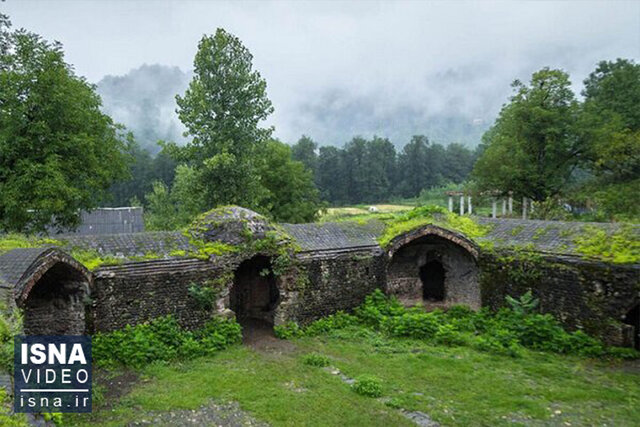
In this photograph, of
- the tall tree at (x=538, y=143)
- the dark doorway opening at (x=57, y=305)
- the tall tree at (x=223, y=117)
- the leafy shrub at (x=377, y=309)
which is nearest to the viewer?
the dark doorway opening at (x=57, y=305)

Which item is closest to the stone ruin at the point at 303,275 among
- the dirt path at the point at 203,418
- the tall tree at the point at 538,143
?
the dirt path at the point at 203,418

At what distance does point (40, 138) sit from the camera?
18438mm

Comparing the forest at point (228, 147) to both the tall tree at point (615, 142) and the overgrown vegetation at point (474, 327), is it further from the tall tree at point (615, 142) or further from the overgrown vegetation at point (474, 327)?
the overgrown vegetation at point (474, 327)

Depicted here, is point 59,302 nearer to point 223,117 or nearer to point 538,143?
point 223,117

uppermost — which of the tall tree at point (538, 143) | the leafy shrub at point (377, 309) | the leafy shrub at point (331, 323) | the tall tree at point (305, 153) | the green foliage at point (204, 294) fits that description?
the tall tree at point (305, 153)

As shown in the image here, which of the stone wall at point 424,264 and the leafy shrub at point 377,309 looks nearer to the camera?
the leafy shrub at point 377,309

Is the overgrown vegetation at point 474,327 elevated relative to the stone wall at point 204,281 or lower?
lower

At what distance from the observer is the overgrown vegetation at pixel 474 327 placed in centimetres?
1275

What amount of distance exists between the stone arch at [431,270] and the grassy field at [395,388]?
4200 millimetres

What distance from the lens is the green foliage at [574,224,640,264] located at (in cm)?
1249

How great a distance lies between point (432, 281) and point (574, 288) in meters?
5.74

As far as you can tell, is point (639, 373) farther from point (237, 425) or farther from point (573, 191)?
point (573, 191)

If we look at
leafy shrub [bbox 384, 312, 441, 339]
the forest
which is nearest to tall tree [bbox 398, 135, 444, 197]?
the forest

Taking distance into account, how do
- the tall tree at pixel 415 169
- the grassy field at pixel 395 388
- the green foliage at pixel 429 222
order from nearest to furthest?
1. the grassy field at pixel 395 388
2. the green foliage at pixel 429 222
3. the tall tree at pixel 415 169
